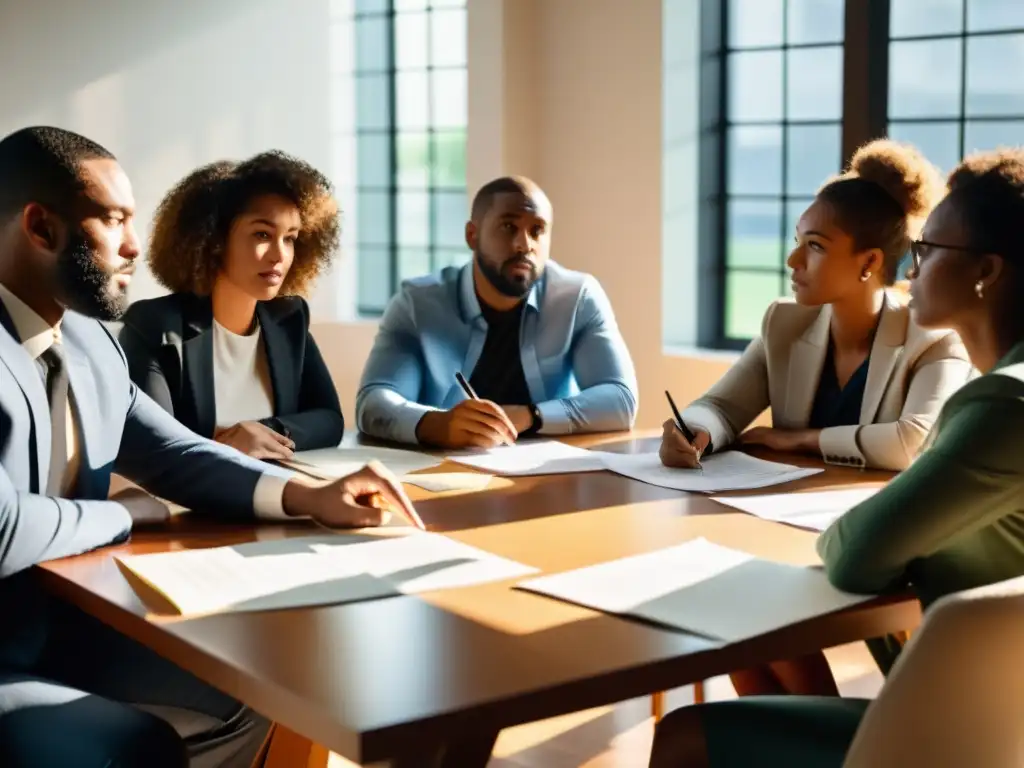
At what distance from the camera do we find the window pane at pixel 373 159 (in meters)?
6.76

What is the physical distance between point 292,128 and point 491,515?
15.4ft

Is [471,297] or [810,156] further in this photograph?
[810,156]

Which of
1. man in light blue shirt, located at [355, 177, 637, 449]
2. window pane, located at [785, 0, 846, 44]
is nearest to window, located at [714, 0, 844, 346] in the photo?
window pane, located at [785, 0, 846, 44]

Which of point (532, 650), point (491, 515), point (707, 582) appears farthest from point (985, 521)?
point (491, 515)

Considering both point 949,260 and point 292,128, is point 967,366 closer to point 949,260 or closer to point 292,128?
point 949,260

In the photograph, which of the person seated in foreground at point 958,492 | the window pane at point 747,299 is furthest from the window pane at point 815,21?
the person seated in foreground at point 958,492

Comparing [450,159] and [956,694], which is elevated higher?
[450,159]

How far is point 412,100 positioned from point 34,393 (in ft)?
15.9

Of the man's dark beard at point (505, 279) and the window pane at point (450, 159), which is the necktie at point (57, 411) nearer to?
the man's dark beard at point (505, 279)

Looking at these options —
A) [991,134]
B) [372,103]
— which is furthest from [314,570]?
[372,103]

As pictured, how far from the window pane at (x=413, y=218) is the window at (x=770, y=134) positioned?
1.68 m

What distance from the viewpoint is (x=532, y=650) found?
4.92 ft

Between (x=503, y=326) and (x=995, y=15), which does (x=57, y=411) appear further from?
(x=995, y=15)

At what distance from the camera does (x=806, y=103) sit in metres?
5.31
